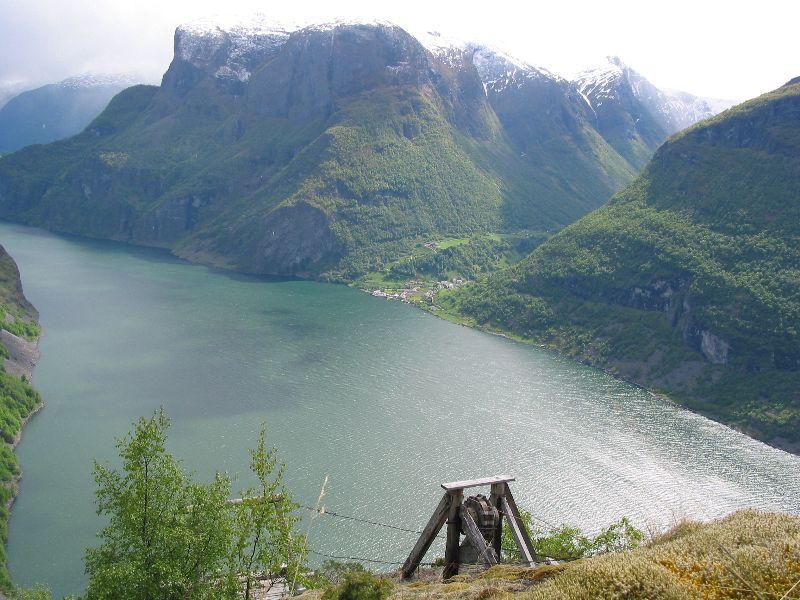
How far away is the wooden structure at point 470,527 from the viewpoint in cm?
1956

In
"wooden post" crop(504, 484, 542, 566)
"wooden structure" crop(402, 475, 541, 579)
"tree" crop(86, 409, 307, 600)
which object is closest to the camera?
"wooden structure" crop(402, 475, 541, 579)

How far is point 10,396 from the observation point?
6769cm

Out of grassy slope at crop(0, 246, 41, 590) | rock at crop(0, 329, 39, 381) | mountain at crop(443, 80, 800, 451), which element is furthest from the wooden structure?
rock at crop(0, 329, 39, 381)

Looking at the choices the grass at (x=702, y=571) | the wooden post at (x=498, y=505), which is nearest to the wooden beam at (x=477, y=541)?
the wooden post at (x=498, y=505)

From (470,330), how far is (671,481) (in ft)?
201

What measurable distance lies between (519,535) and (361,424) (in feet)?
170

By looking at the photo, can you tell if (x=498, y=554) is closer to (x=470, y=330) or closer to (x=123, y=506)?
(x=123, y=506)

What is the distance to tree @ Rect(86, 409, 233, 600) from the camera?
2050 centimetres

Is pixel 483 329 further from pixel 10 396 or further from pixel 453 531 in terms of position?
pixel 453 531

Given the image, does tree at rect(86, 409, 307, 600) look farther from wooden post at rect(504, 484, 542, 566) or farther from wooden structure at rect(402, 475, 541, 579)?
wooden post at rect(504, 484, 542, 566)

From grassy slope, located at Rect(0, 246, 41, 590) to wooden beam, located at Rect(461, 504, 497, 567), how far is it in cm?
3486

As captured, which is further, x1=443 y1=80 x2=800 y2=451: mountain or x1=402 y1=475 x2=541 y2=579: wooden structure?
x1=443 y1=80 x2=800 y2=451: mountain

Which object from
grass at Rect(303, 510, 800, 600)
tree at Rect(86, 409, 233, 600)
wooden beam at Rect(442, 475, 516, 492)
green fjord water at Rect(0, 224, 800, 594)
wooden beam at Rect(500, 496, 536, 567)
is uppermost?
grass at Rect(303, 510, 800, 600)

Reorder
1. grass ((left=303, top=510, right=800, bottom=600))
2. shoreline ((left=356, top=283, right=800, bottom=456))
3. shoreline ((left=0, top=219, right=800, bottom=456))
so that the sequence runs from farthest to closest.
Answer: shoreline ((left=0, top=219, right=800, bottom=456))
shoreline ((left=356, top=283, right=800, bottom=456))
grass ((left=303, top=510, right=800, bottom=600))
